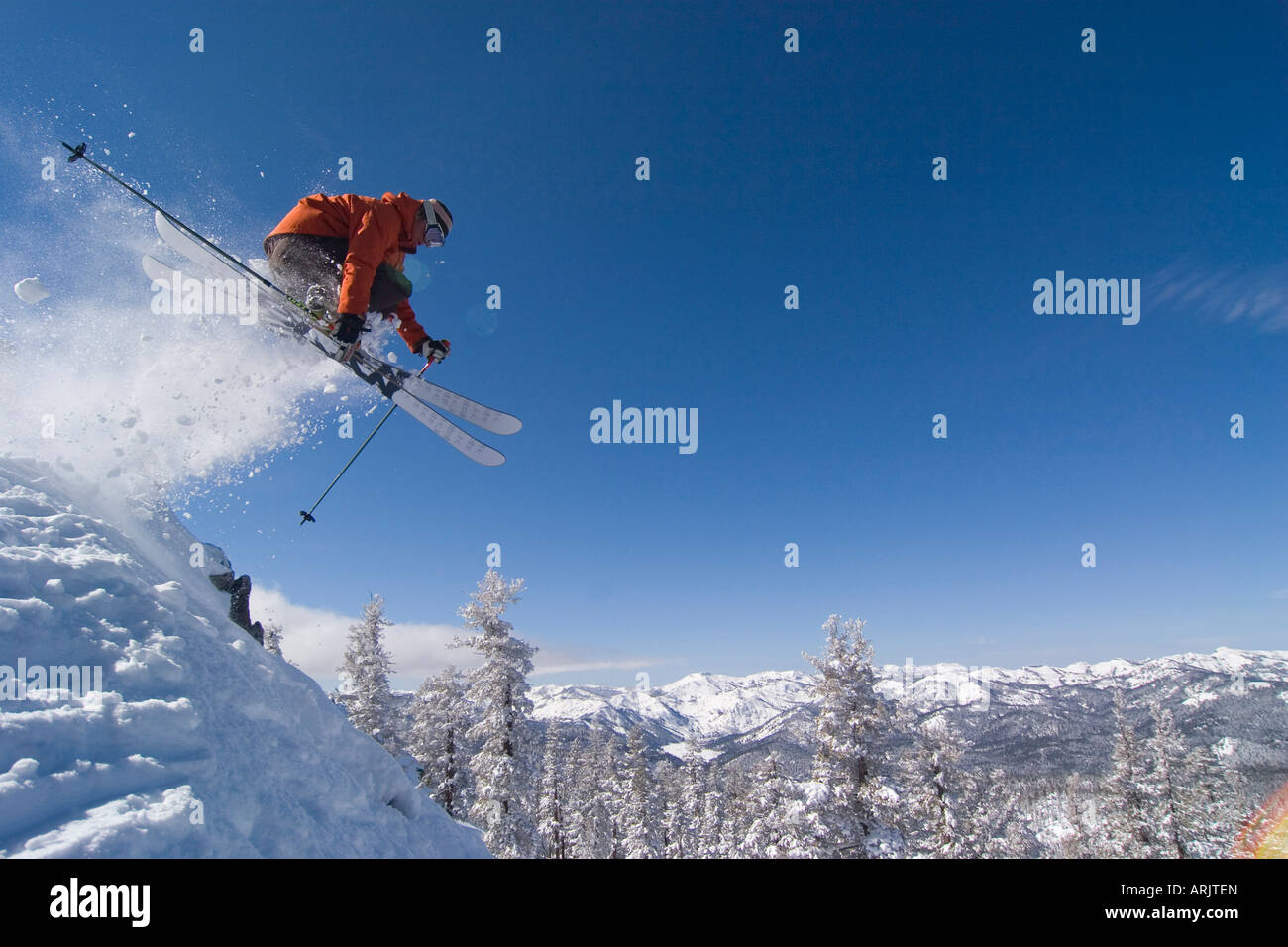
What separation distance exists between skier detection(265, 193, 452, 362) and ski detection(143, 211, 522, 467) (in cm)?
66

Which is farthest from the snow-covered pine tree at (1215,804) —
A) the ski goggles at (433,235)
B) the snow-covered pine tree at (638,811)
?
the ski goggles at (433,235)

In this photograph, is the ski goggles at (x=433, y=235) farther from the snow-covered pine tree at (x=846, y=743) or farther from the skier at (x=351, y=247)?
the snow-covered pine tree at (x=846, y=743)

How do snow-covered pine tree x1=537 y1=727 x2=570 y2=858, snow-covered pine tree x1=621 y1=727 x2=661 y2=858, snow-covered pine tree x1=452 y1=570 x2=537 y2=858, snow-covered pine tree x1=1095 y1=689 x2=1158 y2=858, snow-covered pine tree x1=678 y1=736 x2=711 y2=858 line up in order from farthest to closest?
1. snow-covered pine tree x1=537 y1=727 x2=570 y2=858
2. snow-covered pine tree x1=678 y1=736 x2=711 y2=858
3. snow-covered pine tree x1=621 y1=727 x2=661 y2=858
4. snow-covered pine tree x1=1095 y1=689 x2=1158 y2=858
5. snow-covered pine tree x1=452 y1=570 x2=537 y2=858

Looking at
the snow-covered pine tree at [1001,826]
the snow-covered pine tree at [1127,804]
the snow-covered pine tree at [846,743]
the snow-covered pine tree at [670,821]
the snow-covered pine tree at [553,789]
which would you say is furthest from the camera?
the snow-covered pine tree at [553,789]

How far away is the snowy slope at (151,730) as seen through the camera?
10.9 ft

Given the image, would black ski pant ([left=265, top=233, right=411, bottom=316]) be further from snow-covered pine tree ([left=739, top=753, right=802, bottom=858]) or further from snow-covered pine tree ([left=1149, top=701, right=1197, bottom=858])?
snow-covered pine tree ([left=1149, top=701, right=1197, bottom=858])

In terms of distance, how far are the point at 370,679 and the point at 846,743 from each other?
1802 centimetres

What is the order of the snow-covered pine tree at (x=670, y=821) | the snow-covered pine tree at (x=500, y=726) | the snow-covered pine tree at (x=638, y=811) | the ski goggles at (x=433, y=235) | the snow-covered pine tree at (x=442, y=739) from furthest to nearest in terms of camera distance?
1. the snow-covered pine tree at (x=670, y=821)
2. the snow-covered pine tree at (x=638, y=811)
3. the snow-covered pine tree at (x=442, y=739)
4. the snow-covered pine tree at (x=500, y=726)
5. the ski goggles at (x=433, y=235)

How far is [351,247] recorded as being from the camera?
22.4ft

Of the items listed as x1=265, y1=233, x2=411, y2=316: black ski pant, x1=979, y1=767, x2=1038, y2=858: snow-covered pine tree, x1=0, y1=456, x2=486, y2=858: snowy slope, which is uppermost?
x1=265, y1=233, x2=411, y2=316: black ski pant

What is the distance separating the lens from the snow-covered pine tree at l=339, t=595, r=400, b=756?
2123cm

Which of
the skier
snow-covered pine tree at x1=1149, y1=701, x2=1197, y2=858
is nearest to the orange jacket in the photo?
the skier

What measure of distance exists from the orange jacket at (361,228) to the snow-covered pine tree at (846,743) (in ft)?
53.0

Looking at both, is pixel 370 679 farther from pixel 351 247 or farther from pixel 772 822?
pixel 351 247
